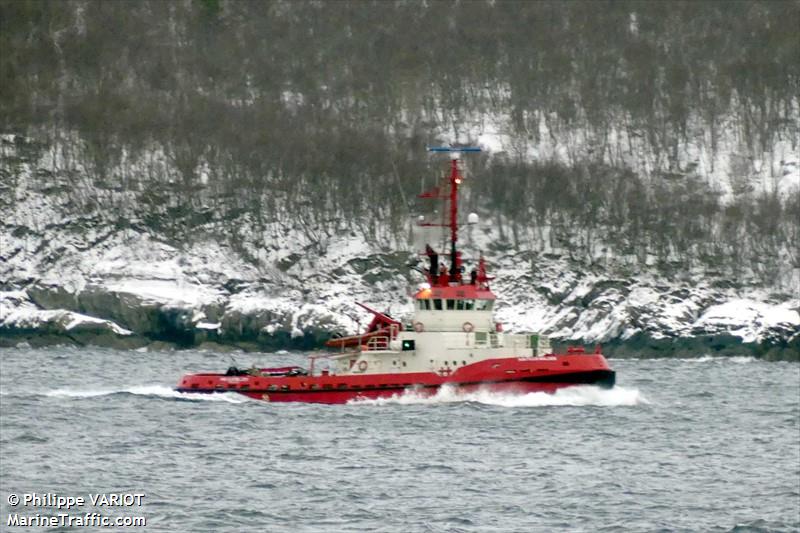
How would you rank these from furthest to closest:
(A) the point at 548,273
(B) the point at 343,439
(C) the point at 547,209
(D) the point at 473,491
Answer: (C) the point at 547,209 < (A) the point at 548,273 < (B) the point at 343,439 < (D) the point at 473,491

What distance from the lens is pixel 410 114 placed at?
451 ft

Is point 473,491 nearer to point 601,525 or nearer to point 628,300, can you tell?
point 601,525

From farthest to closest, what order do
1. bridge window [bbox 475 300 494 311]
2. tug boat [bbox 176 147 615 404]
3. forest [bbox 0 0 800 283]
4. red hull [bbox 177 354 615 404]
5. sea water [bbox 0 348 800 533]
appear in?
forest [bbox 0 0 800 283]
bridge window [bbox 475 300 494 311]
tug boat [bbox 176 147 615 404]
red hull [bbox 177 354 615 404]
sea water [bbox 0 348 800 533]

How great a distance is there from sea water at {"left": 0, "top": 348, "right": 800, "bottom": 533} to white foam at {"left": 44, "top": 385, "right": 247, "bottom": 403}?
105 mm

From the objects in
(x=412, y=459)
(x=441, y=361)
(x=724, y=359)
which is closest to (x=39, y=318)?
(x=724, y=359)

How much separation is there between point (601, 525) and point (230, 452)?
12820mm

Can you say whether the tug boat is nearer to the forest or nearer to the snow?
the snow

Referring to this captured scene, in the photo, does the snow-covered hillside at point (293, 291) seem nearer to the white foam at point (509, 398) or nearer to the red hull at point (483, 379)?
the red hull at point (483, 379)

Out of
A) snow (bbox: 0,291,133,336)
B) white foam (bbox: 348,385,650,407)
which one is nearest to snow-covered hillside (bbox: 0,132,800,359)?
snow (bbox: 0,291,133,336)

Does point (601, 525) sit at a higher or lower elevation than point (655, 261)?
lower

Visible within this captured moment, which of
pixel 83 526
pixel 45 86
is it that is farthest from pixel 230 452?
pixel 45 86

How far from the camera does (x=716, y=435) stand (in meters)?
52.2

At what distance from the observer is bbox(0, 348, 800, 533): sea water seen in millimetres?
36781

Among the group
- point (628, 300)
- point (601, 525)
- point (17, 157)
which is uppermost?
point (17, 157)
